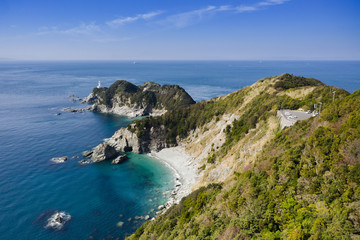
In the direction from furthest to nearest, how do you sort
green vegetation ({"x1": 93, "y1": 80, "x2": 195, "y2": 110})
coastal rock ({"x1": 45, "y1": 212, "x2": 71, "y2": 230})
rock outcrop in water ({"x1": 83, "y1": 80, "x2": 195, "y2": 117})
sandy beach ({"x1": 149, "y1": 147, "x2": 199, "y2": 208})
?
rock outcrop in water ({"x1": 83, "y1": 80, "x2": 195, "y2": 117})
green vegetation ({"x1": 93, "y1": 80, "x2": 195, "y2": 110})
sandy beach ({"x1": 149, "y1": 147, "x2": 199, "y2": 208})
coastal rock ({"x1": 45, "y1": 212, "x2": 71, "y2": 230})

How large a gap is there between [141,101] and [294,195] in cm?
10844

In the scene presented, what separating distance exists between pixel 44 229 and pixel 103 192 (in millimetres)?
13819

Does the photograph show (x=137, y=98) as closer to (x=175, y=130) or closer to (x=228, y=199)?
(x=175, y=130)

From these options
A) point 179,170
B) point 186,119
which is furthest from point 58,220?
point 186,119

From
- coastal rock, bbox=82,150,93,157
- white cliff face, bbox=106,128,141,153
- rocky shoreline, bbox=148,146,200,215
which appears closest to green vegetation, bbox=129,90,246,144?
white cliff face, bbox=106,128,141,153

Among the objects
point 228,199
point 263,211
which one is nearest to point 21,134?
point 228,199

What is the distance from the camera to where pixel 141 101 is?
122 m

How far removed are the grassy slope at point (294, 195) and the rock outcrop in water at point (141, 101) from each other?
273 feet

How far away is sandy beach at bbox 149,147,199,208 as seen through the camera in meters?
47.6

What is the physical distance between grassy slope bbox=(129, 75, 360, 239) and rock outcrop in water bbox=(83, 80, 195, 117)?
273 feet

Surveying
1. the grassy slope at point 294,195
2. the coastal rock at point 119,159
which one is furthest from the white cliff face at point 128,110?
the grassy slope at point 294,195

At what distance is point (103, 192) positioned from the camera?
49906mm

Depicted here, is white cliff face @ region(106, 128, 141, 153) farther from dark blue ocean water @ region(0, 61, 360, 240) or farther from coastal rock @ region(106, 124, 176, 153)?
dark blue ocean water @ region(0, 61, 360, 240)

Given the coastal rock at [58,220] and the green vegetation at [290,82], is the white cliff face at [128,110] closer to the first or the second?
the green vegetation at [290,82]
